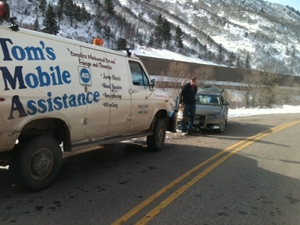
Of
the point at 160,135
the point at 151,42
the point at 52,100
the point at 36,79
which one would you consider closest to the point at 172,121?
the point at 160,135

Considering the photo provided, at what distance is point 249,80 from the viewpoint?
128 feet

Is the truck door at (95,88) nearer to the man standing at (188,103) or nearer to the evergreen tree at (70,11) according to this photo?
the man standing at (188,103)

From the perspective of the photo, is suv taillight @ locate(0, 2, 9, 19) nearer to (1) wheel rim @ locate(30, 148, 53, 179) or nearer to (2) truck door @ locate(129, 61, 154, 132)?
(1) wheel rim @ locate(30, 148, 53, 179)

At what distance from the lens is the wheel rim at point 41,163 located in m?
4.71

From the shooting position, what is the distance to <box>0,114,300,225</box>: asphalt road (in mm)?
4043

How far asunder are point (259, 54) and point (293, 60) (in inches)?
763

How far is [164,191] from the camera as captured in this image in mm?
5004

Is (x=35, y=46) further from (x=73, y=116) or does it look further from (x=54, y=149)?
(x=54, y=149)

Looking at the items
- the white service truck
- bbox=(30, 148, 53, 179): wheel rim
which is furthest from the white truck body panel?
bbox=(30, 148, 53, 179): wheel rim

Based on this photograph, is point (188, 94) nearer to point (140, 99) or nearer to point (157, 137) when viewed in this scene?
point (157, 137)

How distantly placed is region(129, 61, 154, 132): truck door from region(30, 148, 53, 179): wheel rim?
2394 mm

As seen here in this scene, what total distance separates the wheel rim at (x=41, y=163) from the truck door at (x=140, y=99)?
2394 mm

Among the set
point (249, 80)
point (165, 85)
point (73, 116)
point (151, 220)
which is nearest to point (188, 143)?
point (73, 116)

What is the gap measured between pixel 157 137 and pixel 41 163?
3766mm
